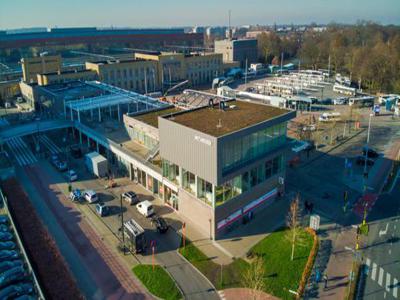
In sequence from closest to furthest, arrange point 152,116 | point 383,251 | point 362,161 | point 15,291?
point 15,291 → point 383,251 → point 152,116 → point 362,161

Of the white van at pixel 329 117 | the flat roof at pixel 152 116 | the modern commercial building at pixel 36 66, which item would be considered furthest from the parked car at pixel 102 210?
the modern commercial building at pixel 36 66

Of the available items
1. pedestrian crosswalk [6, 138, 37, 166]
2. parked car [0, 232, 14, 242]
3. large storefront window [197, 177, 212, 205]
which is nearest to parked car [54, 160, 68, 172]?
pedestrian crosswalk [6, 138, 37, 166]

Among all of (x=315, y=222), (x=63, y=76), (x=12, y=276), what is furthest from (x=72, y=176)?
(x=63, y=76)

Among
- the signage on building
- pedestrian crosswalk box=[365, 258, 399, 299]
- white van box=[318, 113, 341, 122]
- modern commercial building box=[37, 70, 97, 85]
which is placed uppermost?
modern commercial building box=[37, 70, 97, 85]

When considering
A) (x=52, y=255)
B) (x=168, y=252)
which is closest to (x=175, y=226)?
(x=168, y=252)

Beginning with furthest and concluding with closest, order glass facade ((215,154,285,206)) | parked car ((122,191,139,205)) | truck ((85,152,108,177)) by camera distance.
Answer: truck ((85,152,108,177)), parked car ((122,191,139,205)), glass facade ((215,154,285,206))

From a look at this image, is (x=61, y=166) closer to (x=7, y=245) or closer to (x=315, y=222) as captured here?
(x=7, y=245)

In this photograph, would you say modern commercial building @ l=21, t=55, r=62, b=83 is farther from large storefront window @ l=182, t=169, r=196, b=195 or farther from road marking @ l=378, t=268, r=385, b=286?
road marking @ l=378, t=268, r=385, b=286
